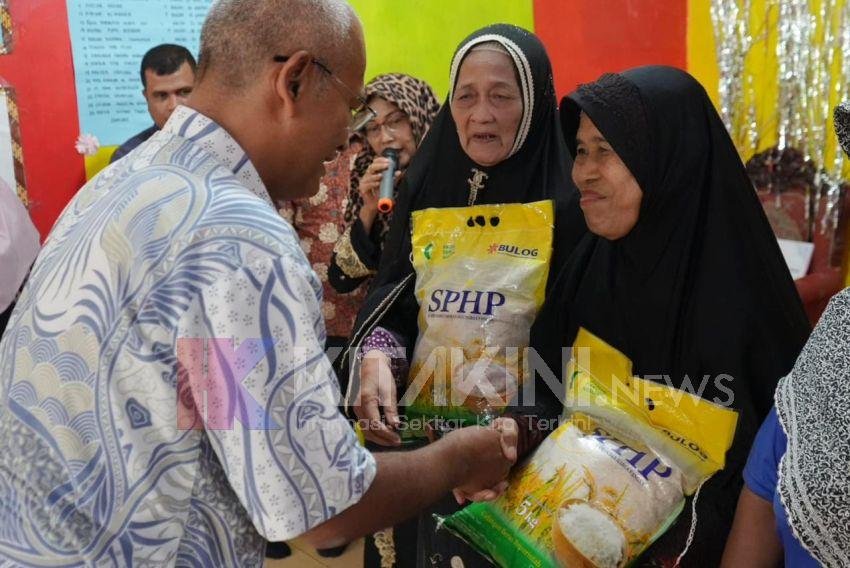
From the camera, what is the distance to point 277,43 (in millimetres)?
1174

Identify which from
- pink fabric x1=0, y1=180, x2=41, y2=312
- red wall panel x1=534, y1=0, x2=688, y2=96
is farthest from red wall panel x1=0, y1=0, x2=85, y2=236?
red wall panel x1=534, y1=0, x2=688, y2=96

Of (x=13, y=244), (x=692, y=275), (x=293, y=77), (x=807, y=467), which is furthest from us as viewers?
(x=13, y=244)

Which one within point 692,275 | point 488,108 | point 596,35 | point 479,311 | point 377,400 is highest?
point 596,35

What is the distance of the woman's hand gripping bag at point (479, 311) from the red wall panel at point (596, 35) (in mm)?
2257

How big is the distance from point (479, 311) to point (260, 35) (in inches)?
38.4

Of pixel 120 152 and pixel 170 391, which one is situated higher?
pixel 120 152

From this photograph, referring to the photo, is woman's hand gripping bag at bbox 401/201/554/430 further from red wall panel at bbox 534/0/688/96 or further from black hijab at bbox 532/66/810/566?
red wall panel at bbox 534/0/688/96

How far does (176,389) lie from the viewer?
3.35ft

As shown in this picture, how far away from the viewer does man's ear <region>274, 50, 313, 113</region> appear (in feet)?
3.79

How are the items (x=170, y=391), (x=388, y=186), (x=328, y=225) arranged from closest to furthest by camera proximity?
1. (x=170, y=391)
2. (x=388, y=186)
3. (x=328, y=225)

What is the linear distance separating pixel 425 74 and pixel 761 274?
2604 millimetres

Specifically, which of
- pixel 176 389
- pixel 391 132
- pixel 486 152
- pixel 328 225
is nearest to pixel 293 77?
pixel 176 389

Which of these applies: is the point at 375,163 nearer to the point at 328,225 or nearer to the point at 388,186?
the point at 388,186

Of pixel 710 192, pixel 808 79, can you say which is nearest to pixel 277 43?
pixel 710 192
